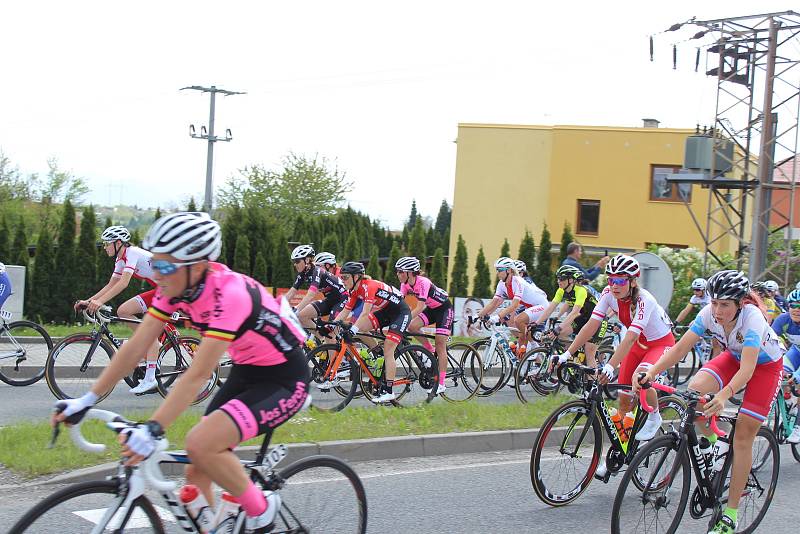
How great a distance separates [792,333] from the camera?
9703 mm

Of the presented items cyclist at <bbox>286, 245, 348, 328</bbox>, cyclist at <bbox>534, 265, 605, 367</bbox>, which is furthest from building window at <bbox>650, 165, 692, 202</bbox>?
cyclist at <bbox>286, 245, 348, 328</bbox>

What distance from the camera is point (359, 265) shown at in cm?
1143

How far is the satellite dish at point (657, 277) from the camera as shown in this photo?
13219mm

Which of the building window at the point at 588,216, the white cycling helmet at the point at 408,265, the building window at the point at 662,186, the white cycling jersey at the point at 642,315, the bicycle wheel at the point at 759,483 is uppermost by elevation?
the building window at the point at 662,186

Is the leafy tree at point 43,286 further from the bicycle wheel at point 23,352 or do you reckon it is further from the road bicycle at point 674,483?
the road bicycle at point 674,483

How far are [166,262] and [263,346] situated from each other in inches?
23.7

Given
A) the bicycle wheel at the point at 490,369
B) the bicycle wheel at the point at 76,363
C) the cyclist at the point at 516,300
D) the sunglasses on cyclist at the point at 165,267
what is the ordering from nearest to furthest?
1. the sunglasses on cyclist at the point at 165,267
2. the bicycle wheel at the point at 76,363
3. the bicycle wheel at the point at 490,369
4. the cyclist at the point at 516,300

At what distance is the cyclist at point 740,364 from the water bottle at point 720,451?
0.19 feet

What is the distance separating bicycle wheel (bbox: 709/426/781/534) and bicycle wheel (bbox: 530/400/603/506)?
45.4 inches

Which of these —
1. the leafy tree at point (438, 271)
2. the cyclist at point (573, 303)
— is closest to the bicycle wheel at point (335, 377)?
the cyclist at point (573, 303)

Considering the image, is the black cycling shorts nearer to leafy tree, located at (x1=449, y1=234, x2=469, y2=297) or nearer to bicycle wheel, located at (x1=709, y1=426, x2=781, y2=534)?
bicycle wheel, located at (x1=709, y1=426, x2=781, y2=534)

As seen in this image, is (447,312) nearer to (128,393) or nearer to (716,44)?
(128,393)

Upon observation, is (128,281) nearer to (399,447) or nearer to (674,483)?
(399,447)

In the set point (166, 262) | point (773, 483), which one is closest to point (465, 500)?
point (773, 483)
